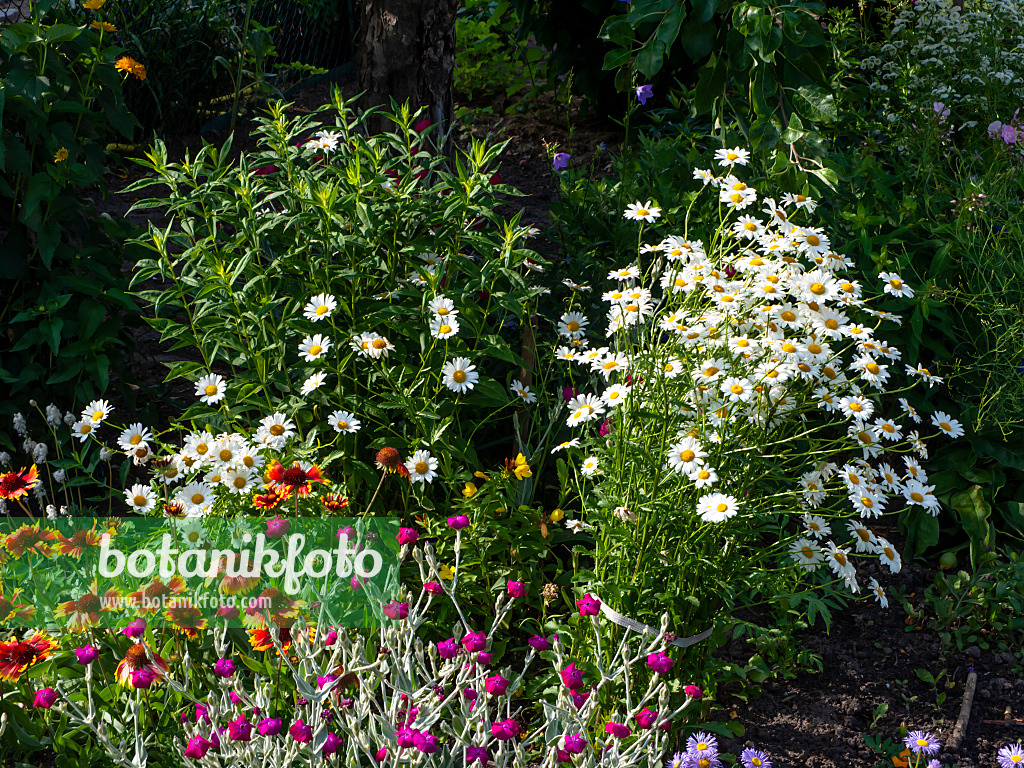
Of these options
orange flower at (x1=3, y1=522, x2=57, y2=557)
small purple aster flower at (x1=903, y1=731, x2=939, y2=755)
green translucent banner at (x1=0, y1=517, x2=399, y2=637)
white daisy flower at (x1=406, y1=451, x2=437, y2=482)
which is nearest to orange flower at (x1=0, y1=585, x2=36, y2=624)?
green translucent banner at (x1=0, y1=517, x2=399, y2=637)

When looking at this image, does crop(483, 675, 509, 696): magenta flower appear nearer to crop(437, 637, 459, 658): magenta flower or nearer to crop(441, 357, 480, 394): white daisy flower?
crop(437, 637, 459, 658): magenta flower

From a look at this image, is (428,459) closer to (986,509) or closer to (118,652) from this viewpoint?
(118,652)

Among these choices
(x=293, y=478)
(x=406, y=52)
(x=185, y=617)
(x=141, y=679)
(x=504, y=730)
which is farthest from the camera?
(x=406, y=52)

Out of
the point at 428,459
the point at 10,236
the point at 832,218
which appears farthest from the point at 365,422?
the point at 832,218

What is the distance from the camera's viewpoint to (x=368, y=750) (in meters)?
1.55

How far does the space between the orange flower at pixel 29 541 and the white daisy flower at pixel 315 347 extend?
0.80 metres

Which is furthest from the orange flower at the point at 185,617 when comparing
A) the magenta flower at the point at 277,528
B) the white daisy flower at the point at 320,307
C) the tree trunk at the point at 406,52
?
the tree trunk at the point at 406,52

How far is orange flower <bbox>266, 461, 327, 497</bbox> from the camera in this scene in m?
1.94

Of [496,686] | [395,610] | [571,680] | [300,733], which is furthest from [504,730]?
[395,610]

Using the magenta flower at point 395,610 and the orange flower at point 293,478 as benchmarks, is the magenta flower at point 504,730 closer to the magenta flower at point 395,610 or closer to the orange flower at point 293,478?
the magenta flower at point 395,610

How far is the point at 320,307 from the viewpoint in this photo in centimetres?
238

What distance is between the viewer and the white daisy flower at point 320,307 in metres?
2.37

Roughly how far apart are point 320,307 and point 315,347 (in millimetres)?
108

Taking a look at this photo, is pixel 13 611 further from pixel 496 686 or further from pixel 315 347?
pixel 496 686
